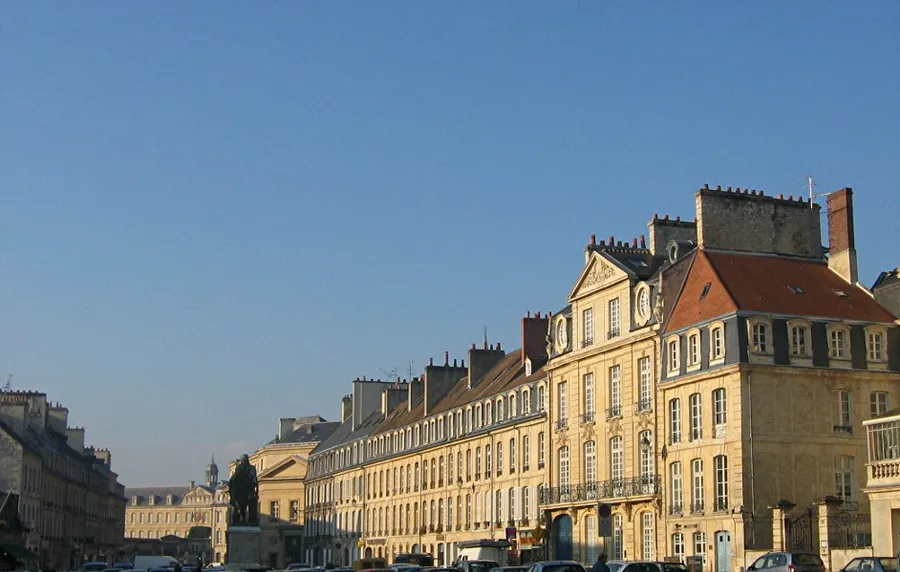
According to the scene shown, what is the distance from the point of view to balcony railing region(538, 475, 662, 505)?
161 feet

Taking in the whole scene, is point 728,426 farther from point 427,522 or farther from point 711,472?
point 427,522

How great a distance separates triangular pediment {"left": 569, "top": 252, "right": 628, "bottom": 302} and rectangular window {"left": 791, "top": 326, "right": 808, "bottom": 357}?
8636 millimetres

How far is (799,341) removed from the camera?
147ft

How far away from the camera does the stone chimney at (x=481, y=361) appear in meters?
78.0

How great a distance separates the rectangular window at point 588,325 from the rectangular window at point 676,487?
8.54 meters

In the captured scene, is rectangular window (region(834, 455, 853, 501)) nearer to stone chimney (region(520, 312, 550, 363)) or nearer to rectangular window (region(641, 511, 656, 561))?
rectangular window (region(641, 511, 656, 561))

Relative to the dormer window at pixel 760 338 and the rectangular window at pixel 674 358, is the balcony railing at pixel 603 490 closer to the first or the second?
the rectangular window at pixel 674 358

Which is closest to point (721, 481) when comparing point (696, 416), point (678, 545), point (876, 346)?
point (696, 416)

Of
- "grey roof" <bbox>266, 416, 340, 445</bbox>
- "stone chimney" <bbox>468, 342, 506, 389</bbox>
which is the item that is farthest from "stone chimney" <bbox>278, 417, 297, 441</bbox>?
"stone chimney" <bbox>468, 342, 506, 389</bbox>

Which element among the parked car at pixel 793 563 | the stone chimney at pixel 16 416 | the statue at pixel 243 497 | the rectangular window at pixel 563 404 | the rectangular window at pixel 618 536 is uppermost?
the stone chimney at pixel 16 416

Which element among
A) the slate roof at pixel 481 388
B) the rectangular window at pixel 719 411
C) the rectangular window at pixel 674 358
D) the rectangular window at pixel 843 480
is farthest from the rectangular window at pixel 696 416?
the slate roof at pixel 481 388

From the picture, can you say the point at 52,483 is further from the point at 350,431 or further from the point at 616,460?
the point at 616,460

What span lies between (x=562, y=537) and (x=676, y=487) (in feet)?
31.3

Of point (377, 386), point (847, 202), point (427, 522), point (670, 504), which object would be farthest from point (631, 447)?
point (377, 386)
